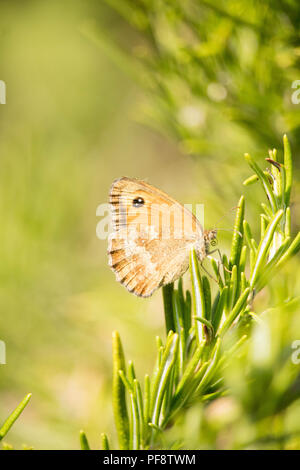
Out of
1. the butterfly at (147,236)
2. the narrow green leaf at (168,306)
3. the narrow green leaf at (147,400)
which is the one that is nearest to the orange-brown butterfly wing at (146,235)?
the butterfly at (147,236)

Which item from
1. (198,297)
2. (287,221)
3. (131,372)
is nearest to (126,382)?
(131,372)

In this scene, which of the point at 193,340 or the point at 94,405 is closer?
the point at 193,340

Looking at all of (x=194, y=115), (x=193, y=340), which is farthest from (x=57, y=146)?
(x=193, y=340)

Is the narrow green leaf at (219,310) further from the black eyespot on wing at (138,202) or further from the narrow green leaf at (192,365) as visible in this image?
the black eyespot on wing at (138,202)

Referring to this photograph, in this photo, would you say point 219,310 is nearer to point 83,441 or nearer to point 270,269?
point 270,269

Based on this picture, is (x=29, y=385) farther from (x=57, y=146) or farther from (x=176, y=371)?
(x=57, y=146)

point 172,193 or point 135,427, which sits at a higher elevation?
point 172,193

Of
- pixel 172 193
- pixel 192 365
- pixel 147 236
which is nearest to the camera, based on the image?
pixel 192 365
